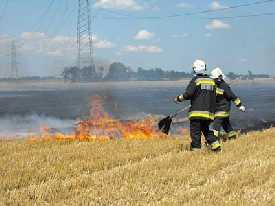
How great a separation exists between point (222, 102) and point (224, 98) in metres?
0.17

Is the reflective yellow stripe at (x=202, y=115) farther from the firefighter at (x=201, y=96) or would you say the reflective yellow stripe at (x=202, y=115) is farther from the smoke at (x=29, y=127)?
the smoke at (x=29, y=127)

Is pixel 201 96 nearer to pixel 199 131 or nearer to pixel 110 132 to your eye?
pixel 199 131

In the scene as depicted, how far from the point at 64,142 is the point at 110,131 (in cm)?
685

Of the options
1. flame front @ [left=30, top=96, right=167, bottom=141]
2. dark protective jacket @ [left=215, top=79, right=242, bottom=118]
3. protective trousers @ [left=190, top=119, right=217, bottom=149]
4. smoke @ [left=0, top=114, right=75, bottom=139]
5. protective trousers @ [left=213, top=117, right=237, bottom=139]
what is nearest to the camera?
protective trousers @ [left=190, top=119, right=217, bottom=149]

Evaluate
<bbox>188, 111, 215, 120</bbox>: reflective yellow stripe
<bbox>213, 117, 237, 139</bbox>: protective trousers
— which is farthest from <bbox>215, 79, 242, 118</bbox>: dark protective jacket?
<bbox>188, 111, 215, 120</bbox>: reflective yellow stripe

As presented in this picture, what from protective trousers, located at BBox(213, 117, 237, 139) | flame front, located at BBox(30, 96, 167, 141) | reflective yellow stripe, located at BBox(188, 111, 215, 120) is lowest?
flame front, located at BBox(30, 96, 167, 141)

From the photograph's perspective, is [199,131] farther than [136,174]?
Yes

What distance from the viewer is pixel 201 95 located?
35.4ft

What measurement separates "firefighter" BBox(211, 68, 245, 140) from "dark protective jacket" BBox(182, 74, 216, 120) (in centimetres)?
201

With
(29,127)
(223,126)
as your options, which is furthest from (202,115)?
(29,127)

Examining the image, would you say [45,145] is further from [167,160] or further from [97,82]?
[97,82]

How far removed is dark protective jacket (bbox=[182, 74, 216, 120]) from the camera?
1079 centimetres

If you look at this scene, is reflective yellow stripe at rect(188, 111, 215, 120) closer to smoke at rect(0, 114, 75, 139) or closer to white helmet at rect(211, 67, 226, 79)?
white helmet at rect(211, 67, 226, 79)

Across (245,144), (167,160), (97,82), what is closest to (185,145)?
(245,144)
